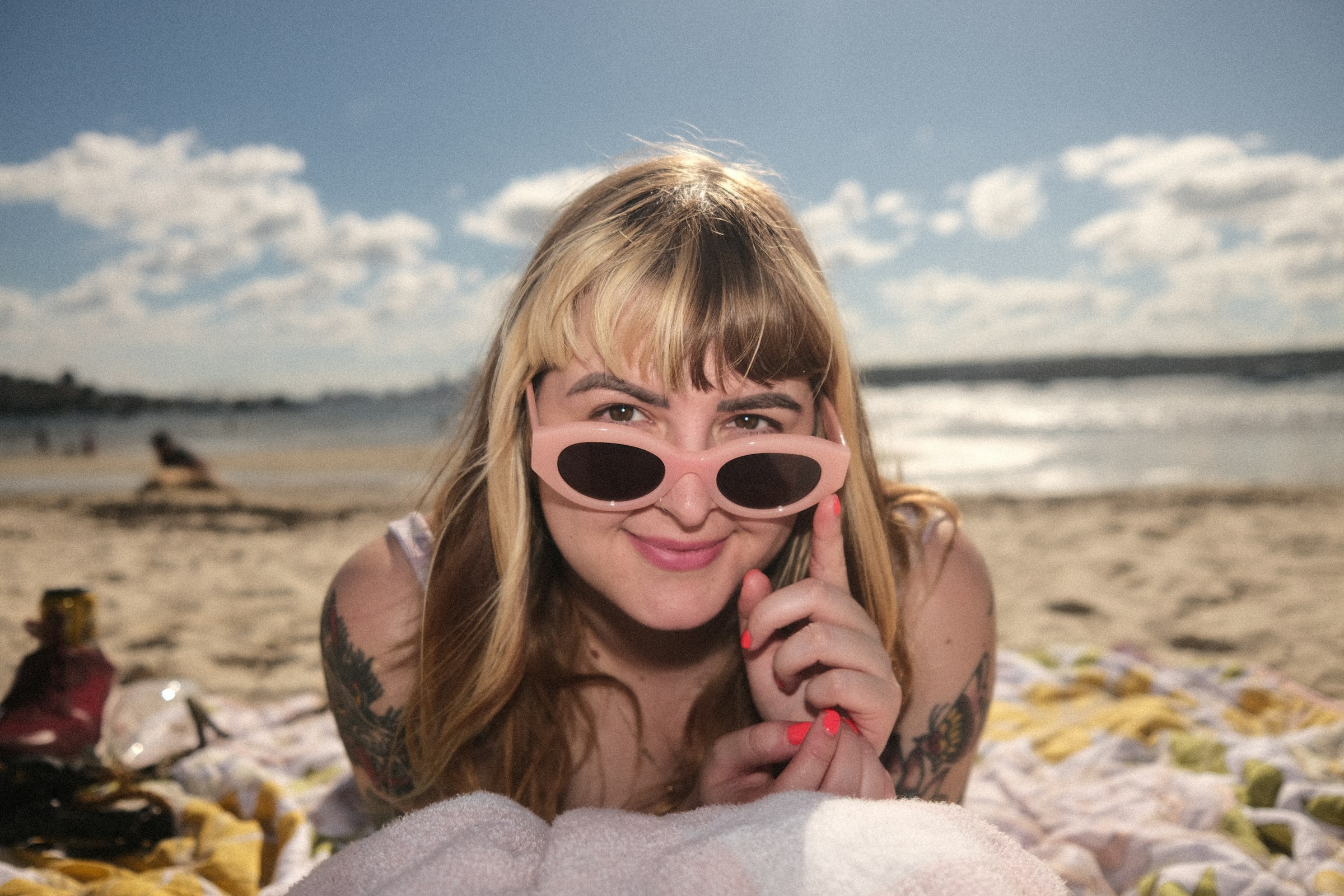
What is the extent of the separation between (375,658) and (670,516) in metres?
0.94

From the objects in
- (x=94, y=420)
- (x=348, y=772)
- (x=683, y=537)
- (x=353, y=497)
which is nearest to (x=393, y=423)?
(x=94, y=420)

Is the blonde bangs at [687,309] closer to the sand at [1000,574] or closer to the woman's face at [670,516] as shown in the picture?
the woman's face at [670,516]

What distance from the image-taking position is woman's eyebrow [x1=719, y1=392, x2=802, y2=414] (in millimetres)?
1599

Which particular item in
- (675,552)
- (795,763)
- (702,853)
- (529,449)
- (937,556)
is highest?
(529,449)

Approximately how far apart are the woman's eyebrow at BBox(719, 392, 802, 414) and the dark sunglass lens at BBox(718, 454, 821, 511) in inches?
4.6

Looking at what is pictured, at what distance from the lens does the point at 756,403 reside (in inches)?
63.9

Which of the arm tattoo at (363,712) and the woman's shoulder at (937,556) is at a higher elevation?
the woman's shoulder at (937,556)

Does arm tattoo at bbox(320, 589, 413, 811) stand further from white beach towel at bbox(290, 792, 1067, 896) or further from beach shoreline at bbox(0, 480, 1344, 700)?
white beach towel at bbox(290, 792, 1067, 896)

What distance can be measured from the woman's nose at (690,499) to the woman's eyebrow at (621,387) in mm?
166

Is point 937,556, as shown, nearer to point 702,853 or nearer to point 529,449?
point 529,449

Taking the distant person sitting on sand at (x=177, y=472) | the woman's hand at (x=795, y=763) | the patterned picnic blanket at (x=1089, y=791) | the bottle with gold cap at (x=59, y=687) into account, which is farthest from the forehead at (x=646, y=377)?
the distant person sitting on sand at (x=177, y=472)

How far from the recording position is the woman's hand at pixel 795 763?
55.1 inches

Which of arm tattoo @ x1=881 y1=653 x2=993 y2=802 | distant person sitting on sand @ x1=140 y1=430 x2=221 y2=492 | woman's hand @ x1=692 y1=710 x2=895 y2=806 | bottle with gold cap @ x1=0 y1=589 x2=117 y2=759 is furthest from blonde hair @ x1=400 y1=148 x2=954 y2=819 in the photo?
distant person sitting on sand @ x1=140 y1=430 x2=221 y2=492

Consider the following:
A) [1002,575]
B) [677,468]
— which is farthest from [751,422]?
[1002,575]
